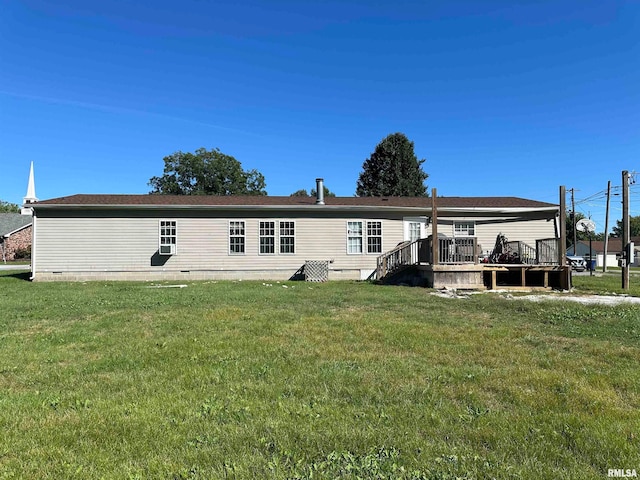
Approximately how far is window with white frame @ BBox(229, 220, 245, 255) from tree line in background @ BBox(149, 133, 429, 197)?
24.2 metres

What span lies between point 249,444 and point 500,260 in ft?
43.2

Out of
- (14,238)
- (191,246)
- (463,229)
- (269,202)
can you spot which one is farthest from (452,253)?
(14,238)

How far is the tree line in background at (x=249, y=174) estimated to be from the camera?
38812 mm

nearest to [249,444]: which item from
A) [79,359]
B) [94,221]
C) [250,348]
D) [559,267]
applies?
[250,348]

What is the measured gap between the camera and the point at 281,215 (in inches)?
648

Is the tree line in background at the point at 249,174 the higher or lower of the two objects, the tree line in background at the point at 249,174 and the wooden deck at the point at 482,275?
the higher

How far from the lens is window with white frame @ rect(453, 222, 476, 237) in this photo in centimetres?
1706

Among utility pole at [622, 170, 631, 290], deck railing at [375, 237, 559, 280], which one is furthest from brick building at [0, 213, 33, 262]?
utility pole at [622, 170, 631, 290]

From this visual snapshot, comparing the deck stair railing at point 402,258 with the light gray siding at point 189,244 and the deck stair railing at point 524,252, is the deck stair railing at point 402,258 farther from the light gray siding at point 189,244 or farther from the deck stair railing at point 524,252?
the deck stair railing at point 524,252

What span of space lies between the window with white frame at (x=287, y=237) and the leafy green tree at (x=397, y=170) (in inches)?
908

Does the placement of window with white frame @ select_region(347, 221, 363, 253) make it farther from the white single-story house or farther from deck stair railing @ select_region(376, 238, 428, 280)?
deck stair railing @ select_region(376, 238, 428, 280)

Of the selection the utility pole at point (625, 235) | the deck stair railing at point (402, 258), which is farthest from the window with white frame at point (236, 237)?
the utility pole at point (625, 235)

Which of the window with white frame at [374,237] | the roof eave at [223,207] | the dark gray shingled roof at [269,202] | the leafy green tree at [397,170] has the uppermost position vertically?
the leafy green tree at [397,170]

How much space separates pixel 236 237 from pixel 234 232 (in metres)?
0.21
